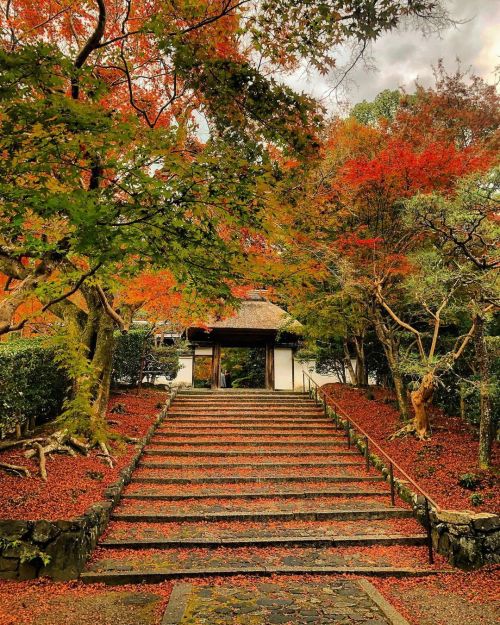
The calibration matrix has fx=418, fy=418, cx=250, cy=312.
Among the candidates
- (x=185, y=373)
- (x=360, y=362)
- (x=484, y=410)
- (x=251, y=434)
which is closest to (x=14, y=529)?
(x=251, y=434)

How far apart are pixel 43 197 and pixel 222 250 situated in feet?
6.71

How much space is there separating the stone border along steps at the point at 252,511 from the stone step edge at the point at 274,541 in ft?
0.05

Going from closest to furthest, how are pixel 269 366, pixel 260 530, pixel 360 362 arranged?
1. pixel 260 530
2. pixel 360 362
3. pixel 269 366

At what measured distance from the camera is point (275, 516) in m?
7.73

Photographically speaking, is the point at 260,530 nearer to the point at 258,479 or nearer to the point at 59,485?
the point at 258,479

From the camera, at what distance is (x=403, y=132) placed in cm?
1627

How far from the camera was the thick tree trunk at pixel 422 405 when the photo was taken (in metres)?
10.8

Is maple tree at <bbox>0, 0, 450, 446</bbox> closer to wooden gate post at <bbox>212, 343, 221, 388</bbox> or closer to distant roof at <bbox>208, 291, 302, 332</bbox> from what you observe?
distant roof at <bbox>208, 291, 302, 332</bbox>

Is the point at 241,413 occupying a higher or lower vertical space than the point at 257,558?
higher

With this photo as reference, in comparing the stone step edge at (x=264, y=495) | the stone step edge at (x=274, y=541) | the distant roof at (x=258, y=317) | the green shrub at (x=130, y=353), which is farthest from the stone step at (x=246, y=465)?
the distant roof at (x=258, y=317)

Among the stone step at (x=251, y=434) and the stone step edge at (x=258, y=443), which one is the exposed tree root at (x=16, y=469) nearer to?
the stone step edge at (x=258, y=443)

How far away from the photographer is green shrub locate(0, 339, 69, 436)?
861cm

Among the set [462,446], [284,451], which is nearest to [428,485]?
[462,446]

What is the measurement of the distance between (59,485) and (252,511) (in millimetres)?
3538
